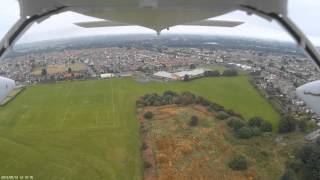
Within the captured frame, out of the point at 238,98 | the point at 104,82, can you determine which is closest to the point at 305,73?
the point at 238,98

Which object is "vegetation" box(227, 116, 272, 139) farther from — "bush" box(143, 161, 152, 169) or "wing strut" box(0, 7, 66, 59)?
"wing strut" box(0, 7, 66, 59)

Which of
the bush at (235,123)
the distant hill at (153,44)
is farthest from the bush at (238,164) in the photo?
the distant hill at (153,44)

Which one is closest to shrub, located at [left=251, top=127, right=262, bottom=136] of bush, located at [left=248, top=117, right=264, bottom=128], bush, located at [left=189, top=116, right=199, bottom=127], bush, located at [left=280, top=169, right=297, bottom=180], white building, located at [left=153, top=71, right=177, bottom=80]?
bush, located at [left=248, top=117, right=264, bottom=128]

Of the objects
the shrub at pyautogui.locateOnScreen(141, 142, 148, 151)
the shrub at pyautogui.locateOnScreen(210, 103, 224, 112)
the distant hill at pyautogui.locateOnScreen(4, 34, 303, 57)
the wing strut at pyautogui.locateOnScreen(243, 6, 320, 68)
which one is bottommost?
the shrub at pyautogui.locateOnScreen(141, 142, 148, 151)

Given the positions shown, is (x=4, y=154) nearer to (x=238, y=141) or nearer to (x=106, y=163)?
(x=106, y=163)

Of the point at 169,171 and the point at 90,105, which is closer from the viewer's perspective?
the point at 169,171

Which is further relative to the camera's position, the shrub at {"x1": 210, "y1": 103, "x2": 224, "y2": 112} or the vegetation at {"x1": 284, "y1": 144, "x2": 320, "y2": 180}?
the shrub at {"x1": 210, "y1": 103, "x2": 224, "y2": 112}

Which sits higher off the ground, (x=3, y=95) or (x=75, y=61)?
(x=3, y=95)
